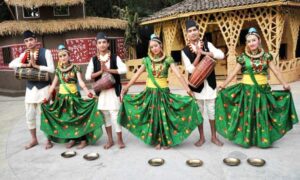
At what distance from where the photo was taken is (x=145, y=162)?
4.36 metres

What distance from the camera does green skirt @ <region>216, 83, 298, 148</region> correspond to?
14.9ft

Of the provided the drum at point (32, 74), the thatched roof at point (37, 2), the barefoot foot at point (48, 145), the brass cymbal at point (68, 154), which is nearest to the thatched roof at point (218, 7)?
the thatched roof at point (37, 2)

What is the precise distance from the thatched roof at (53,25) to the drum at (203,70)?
9.74m

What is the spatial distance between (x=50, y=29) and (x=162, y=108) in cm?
976

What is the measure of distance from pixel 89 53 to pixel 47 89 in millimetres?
8985

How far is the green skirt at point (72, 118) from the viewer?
16.4 feet

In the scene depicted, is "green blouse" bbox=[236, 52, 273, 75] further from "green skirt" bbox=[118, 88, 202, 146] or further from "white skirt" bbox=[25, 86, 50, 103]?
"white skirt" bbox=[25, 86, 50, 103]

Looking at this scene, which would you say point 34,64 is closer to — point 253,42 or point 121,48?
point 253,42

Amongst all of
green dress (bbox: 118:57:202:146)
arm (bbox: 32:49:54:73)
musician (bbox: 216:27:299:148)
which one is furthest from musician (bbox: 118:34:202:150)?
arm (bbox: 32:49:54:73)

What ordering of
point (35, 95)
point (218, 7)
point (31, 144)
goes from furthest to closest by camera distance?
point (218, 7) → point (31, 144) → point (35, 95)

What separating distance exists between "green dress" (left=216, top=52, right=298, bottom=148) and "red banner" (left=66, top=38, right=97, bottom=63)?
10151 millimetres

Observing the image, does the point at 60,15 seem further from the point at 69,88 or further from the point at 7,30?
the point at 69,88

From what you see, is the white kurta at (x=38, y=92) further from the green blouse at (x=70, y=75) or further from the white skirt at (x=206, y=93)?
the white skirt at (x=206, y=93)

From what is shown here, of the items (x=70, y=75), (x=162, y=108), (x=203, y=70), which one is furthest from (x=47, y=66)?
(x=203, y=70)
